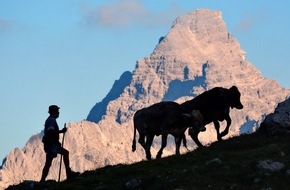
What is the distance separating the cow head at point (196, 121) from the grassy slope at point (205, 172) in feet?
5.71

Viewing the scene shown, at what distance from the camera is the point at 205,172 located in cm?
2509

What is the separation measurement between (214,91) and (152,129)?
13.3 feet

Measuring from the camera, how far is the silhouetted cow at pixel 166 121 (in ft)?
103

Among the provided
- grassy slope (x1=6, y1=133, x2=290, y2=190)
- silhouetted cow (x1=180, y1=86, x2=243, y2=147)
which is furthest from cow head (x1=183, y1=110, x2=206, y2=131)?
grassy slope (x1=6, y1=133, x2=290, y2=190)

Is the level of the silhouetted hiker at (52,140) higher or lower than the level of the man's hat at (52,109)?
lower

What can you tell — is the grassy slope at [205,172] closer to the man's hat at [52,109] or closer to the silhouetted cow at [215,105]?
the man's hat at [52,109]

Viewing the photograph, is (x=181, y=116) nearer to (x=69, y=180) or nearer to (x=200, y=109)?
(x=200, y=109)

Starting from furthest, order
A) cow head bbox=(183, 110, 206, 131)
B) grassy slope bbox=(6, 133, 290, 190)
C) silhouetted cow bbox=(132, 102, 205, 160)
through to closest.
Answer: cow head bbox=(183, 110, 206, 131), silhouetted cow bbox=(132, 102, 205, 160), grassy slope bbox=(6, 133, 290, 190)

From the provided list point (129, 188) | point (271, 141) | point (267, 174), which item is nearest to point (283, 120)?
point (271, 141)

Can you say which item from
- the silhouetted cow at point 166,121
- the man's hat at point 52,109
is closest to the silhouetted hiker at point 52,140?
the man's hat at point 52,109

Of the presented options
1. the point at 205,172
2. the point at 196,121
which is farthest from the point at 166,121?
the point at 205,172

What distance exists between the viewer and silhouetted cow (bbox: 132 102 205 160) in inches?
1241

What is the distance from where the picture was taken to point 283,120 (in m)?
32.5

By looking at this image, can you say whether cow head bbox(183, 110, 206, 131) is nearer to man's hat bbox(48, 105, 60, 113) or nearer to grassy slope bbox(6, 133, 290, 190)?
grassy slope bbox(6, 133, 290, 190)
